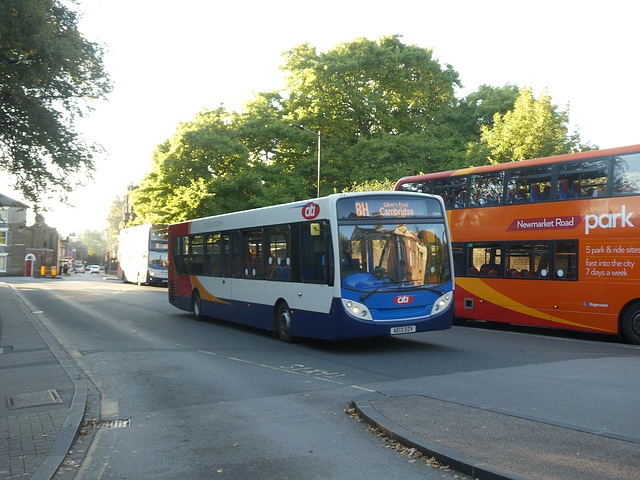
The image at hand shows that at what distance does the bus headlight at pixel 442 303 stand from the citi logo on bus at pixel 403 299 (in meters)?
0.58

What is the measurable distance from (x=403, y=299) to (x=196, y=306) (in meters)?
9.06

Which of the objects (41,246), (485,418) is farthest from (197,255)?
(41,246)

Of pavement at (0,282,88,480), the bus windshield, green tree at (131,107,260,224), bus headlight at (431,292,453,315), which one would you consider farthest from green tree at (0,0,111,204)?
green tree at (131,107,260,224)

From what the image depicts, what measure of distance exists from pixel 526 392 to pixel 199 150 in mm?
32618

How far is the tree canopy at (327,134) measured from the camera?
35.7 meters

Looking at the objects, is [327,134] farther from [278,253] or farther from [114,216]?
[114,216]

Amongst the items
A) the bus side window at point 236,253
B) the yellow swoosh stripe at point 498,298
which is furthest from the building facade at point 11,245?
the yellow swoosh stripe at point 498,298

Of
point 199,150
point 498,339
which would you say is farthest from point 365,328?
point 199,150

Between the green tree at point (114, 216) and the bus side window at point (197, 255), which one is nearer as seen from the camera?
the bus side window at point (197, 255)

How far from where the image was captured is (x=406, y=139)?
35500 millimetres

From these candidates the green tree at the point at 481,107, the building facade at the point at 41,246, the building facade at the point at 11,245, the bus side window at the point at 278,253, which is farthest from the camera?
the building facade at the point at 41,246

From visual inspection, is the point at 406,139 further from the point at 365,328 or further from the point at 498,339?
the point at 365,328

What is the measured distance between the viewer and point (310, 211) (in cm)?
1254

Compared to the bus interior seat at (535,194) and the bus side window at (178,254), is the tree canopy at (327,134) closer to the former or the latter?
the bus side window at (178,254)
